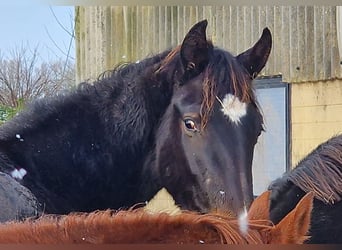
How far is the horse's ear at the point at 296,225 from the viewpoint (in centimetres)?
324

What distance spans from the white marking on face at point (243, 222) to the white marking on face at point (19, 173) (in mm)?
1078

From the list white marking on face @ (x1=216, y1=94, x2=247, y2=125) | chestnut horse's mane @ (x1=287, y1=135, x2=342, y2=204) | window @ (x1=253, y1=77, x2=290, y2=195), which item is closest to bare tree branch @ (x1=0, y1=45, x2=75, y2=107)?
white marking on face @ (x1=216, y1=94, x2=247, y2=125)

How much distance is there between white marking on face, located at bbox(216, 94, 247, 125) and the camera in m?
3.26

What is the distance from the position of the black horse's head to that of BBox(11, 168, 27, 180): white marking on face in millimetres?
630

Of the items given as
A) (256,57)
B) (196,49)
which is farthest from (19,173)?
(256,57)

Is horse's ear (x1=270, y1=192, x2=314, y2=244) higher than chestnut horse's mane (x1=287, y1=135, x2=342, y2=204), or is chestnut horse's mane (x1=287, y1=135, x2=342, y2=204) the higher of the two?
chestnut horse's mane (x1=287, y1=135, x2=342, y2=204)

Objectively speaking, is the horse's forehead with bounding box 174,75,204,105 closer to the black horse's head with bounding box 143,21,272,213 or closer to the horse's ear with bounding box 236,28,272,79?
the black horse's head with bounding box 143,21,272,213

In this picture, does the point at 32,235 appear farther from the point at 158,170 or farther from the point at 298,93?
the point at 298,93

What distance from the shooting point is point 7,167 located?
331 cm

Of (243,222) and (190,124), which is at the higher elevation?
(190,124)

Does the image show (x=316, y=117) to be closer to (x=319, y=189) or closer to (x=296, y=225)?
(x=319, y=189)

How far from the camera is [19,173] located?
330 cm

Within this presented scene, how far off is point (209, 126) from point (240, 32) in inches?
19.8

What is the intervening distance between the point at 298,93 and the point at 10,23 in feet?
4.86
